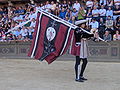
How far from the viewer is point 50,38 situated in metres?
7.80

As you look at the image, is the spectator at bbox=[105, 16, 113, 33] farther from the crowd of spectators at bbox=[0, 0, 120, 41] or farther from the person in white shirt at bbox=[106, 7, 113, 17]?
the person in white shirt at bbox=[106, 7, 113, 17]

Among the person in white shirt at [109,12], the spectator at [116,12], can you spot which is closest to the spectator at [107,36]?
the spectator at [116,12]

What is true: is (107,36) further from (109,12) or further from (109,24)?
(109,12)

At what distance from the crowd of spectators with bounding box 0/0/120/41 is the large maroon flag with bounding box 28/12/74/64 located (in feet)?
10.4

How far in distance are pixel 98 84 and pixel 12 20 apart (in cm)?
1110

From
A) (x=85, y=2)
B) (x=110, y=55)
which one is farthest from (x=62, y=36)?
(x=85, y=2)

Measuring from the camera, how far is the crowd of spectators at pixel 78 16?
1252 cm

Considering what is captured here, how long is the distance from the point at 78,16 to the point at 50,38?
6033mm

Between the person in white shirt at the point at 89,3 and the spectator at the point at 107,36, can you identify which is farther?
the person in white shirt at the point at 89,3

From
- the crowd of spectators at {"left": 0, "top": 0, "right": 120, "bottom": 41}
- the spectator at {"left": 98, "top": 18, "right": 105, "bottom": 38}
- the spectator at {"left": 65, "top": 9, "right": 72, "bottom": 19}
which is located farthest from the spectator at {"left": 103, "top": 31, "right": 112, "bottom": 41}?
the spectator at {"left": 65, "top": 9, "right": 72, "bottom": 19}

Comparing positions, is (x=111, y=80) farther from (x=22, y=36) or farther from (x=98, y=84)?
(x=22, y=36)

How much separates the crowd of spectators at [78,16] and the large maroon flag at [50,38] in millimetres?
3180

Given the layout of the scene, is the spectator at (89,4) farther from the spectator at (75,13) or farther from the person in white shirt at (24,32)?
the person in white shirt at (24,32)

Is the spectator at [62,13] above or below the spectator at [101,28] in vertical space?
above
